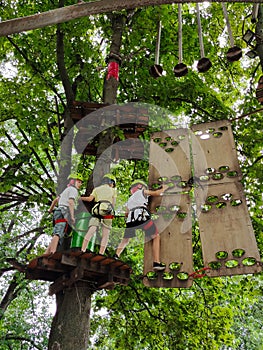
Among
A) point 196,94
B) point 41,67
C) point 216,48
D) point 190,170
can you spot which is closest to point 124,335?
point 190,170

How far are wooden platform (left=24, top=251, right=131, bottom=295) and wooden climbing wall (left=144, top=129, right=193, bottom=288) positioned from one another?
2.60 ft

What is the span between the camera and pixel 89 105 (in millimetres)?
6605

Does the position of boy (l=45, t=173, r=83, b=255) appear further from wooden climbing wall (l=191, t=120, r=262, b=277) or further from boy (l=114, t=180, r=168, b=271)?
wooden climbing wall (l=191, t=120, r=262, b=277)

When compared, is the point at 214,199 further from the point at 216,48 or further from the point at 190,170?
the point at 216,48

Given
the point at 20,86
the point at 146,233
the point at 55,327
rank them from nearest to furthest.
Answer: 1. the point at 146,233
2. the point at 55,327
3. the point at 20,86

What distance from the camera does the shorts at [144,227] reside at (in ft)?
14.7

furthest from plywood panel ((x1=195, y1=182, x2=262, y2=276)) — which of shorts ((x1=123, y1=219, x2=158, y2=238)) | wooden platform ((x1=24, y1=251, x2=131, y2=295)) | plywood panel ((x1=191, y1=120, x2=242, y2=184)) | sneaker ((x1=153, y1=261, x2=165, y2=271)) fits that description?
wooden platform ((x1=24, y1=251, x2=131, y2=295))

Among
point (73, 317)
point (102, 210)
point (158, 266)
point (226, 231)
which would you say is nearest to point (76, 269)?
point (73, 317)

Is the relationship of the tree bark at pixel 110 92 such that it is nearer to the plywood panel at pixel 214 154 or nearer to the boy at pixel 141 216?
the boy at pixel 141 216

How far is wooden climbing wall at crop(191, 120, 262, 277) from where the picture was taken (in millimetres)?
3699

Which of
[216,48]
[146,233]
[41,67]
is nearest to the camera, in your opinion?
[146,233]

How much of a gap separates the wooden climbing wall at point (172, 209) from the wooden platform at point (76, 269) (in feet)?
2.60

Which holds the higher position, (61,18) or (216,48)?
(216,48)

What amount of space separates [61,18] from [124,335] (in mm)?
6972
